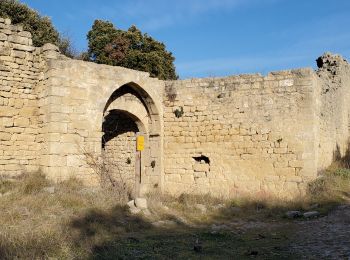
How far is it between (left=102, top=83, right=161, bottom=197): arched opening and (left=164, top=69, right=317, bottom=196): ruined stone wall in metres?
0.38

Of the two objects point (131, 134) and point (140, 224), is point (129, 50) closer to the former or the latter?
point (131, 134)

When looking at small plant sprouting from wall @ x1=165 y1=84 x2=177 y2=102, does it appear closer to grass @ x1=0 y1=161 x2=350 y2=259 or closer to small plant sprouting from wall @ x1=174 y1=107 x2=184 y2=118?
small plant sprouting from wall @ x1=174 y1=107 x2=184 y2=118

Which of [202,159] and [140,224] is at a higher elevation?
[202,159]

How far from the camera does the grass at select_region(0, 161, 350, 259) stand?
18.6ft

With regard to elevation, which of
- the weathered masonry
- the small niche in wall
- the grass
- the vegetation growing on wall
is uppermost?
the vegetation growing on wall

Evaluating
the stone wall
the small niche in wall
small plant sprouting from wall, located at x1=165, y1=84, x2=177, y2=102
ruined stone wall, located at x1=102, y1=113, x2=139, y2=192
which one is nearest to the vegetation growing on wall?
ruined stone wall, located at x1=102, y1=113, x2=139, y2=192

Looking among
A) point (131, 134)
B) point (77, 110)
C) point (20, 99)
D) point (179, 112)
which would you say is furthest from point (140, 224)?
point (131, 134)

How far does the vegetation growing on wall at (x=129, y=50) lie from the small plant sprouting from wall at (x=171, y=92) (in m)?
9.42

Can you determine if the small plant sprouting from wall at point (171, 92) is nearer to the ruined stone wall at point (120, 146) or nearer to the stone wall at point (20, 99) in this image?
the ruined stone wall at point (120, 146)

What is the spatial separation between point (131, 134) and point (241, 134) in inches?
147

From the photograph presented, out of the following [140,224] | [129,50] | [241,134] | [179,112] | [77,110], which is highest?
[129,50]

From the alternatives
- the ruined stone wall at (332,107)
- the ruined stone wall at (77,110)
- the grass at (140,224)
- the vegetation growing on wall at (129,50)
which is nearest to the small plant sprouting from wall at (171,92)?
the ruined stone wall at (77,110)

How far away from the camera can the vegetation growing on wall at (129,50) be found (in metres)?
22.5

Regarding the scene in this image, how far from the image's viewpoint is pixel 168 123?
12922mm
